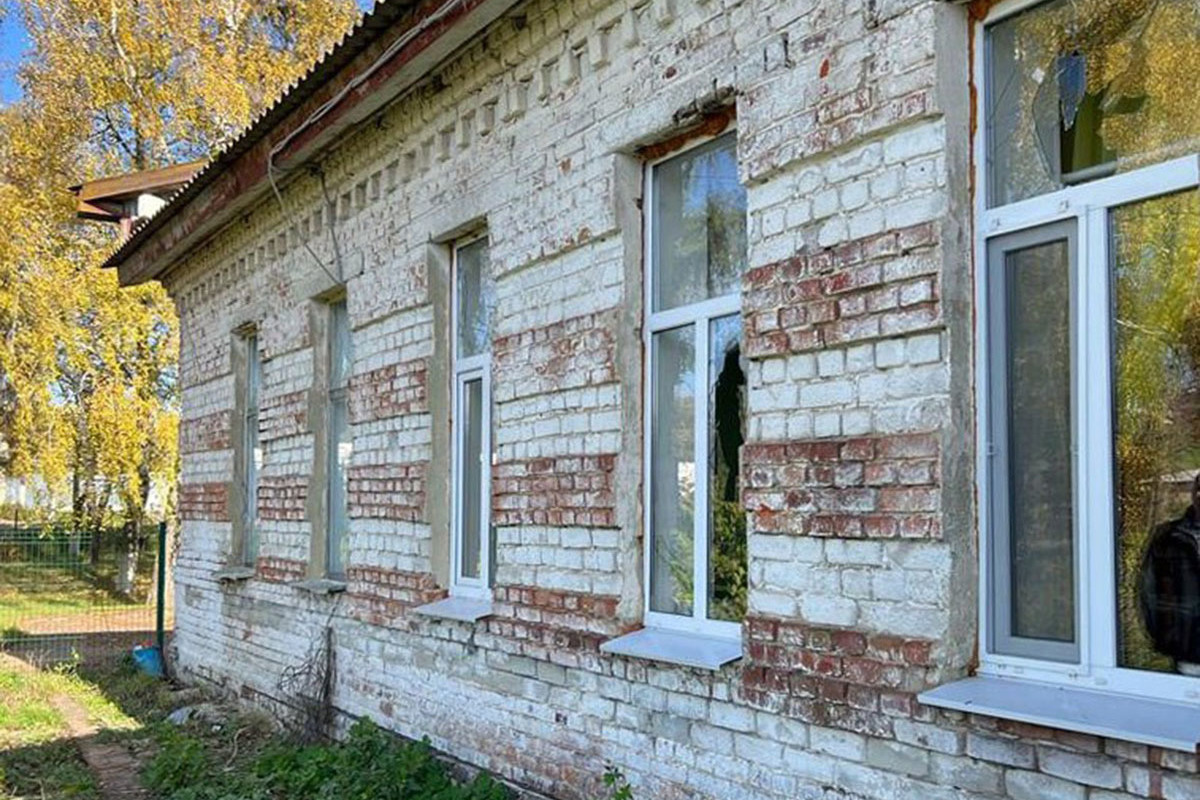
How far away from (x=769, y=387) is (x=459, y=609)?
2.71 meters

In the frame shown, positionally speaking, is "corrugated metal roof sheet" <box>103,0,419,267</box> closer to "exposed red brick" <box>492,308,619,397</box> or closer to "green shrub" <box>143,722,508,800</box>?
"exposed red brick" <box>492,308,619,397</box>

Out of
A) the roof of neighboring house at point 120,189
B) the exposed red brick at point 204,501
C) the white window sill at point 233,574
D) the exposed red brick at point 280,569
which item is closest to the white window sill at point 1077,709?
the exposed red brick at point 280,569

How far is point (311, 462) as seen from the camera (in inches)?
320

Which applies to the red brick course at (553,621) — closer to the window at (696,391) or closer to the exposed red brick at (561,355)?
the window at (696,391)

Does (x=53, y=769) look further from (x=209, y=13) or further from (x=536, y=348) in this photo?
(x=209, y=13)

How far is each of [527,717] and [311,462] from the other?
346cm

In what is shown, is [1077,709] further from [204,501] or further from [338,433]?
[204,501]

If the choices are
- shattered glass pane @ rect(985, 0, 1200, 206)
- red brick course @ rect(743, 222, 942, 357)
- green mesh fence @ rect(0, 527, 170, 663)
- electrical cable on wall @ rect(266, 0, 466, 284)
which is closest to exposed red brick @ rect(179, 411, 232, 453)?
electrical cable on wall @ rect(266, 0, 466, 284)

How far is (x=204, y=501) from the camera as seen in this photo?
34.5 ft

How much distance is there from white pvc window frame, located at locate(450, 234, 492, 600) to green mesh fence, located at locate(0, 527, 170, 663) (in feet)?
30.0

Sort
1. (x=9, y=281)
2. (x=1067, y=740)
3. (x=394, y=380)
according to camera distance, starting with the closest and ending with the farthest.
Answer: (x=1067, y=740) < (x=394, y=380) < (x=9, y=281)

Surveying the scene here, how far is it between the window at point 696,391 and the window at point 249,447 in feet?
19.2

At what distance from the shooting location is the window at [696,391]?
14.6 feet

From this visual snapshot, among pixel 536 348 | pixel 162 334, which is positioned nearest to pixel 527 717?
pixel 536 348
